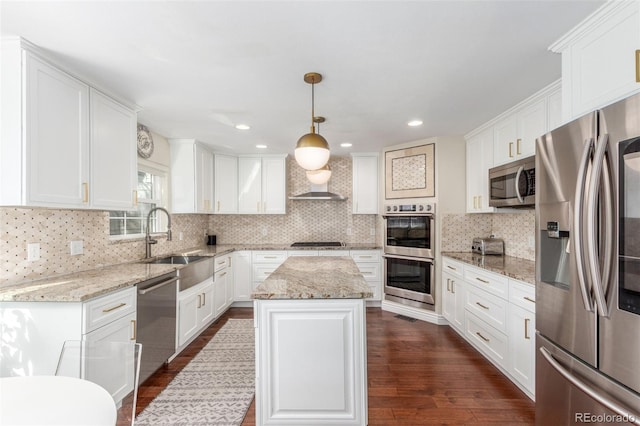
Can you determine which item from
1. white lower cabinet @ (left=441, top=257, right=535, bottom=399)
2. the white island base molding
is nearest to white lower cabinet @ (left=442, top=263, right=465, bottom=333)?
white lower cabinet @ (left=441, top=257, right=535, bottom=399)

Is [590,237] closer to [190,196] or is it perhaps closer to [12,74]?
[12,74]

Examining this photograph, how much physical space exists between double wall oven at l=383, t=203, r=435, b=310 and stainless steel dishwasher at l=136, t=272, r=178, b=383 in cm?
278

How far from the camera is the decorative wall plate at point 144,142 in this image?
126 inches

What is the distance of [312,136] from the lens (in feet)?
6.39

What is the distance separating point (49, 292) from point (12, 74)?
4.16ft

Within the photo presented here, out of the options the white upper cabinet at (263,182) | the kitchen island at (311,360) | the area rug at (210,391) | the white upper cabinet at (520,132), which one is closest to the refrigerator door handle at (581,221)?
the kitchen island at (311,360)

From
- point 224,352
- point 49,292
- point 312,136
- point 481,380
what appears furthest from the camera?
point 224,352

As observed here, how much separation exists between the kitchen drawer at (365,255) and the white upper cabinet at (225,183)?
199cm

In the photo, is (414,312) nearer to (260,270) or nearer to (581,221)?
(260,270)

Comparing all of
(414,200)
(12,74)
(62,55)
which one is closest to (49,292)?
(12,74)

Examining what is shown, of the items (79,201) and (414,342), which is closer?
(79,201)

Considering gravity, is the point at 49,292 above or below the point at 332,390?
above

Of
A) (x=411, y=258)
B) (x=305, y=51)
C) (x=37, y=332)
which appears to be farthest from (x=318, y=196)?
(x=37, y=332)

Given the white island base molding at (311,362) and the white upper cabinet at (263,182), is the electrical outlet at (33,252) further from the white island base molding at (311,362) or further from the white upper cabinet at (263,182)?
the white upper cabinet at (263,182)
